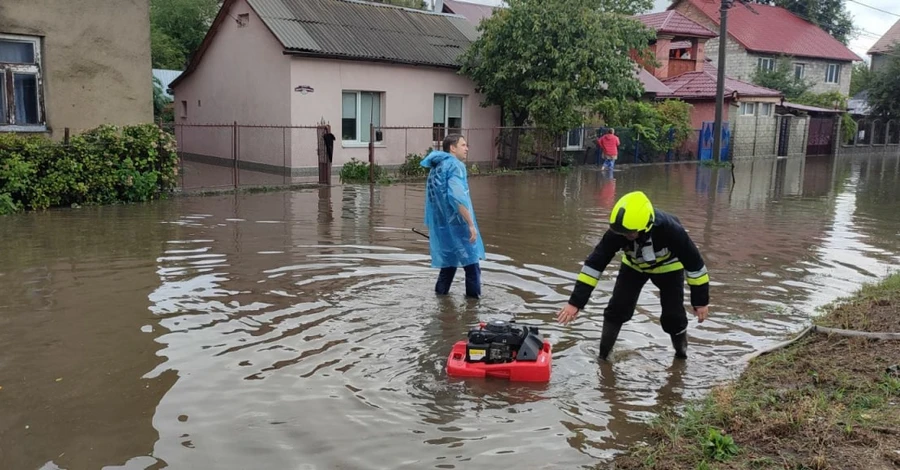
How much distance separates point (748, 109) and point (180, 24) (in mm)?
28395

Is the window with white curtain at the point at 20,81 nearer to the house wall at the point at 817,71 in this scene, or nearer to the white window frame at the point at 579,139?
the white window frame at the point at 579,139

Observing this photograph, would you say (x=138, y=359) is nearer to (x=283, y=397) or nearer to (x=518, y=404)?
(x=283, y=397)

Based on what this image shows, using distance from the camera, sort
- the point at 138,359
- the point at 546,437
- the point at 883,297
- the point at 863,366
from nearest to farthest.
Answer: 1. the point at 546,437
2. the point at 863,366
3. the point at 138,359
4. the point at 883,297

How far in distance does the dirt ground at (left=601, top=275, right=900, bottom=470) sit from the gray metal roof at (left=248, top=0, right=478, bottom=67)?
1732cm

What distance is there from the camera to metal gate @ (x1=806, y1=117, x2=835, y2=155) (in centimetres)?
4166

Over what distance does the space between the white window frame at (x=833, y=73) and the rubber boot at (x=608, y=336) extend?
5118 centimetres

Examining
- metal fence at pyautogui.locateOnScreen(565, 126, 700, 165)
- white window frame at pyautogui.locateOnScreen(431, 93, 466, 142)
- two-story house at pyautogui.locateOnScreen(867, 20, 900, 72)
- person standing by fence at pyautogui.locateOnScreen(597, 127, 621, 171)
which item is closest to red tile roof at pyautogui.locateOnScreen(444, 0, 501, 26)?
metal fence at pyautogui.locateOnScreen(565, 126, 700, 165)

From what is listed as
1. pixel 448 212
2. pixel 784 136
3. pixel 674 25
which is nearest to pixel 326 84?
pixel 448 212

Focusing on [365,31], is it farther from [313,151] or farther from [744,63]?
[744,63]

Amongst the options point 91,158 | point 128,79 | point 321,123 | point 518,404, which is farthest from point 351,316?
point 321,123

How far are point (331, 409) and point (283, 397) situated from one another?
0.40m

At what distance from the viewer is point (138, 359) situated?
5.73m

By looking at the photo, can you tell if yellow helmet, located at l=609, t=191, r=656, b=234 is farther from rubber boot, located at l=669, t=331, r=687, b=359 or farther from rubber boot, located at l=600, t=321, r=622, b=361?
rubber boot, located at l=669, t=331, r=687, b=359

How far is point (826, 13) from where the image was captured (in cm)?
5588
